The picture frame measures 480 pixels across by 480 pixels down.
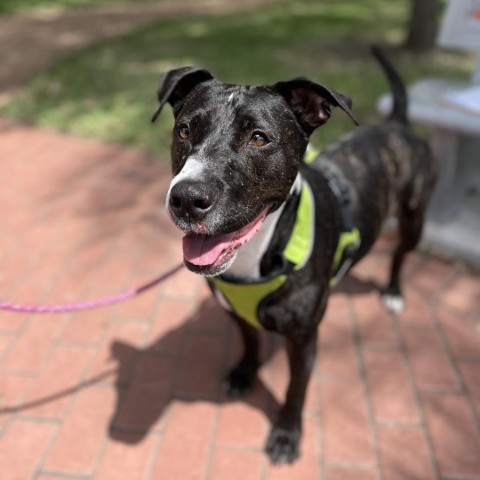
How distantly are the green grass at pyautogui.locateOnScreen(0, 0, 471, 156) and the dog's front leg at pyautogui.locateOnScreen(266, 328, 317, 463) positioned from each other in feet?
12.5

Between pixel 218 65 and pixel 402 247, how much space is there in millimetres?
6067

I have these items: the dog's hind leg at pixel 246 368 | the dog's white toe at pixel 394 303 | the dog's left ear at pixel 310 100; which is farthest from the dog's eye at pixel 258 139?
the dog's white toe at pixel 394 303

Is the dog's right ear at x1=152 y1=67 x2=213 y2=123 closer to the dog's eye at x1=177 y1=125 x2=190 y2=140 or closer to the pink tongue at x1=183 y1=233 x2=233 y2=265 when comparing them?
the dog's eye at x1=177 y1=125 x2=190 y2=140

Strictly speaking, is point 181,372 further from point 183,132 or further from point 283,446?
point 183,132

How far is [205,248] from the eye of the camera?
6.89 feet

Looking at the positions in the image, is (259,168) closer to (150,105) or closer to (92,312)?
(92,312)

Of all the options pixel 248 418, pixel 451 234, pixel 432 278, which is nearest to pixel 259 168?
pixel 248 418

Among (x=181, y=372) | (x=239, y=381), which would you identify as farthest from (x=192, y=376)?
(x=239, y=381)

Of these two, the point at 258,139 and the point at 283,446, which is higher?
the point at 258,139

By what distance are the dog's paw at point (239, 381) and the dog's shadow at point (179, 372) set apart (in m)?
0.03

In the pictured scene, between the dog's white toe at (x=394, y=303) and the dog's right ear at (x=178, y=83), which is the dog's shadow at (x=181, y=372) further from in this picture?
the dog's right ear at (x=178, y=83)

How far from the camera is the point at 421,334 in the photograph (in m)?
3.58

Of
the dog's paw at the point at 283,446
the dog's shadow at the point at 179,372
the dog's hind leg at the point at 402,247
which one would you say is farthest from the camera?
the dog's hind leg at the point at 402,247

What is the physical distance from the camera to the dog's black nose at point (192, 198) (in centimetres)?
187
